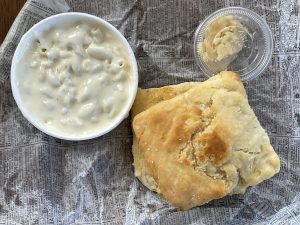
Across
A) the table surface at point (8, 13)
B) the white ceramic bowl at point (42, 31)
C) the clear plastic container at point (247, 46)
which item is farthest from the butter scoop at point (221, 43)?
the table surface at point (8, 13)

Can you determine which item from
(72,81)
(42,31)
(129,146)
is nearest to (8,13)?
(42,31)

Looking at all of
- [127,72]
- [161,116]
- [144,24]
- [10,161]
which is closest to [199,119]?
[161,116]

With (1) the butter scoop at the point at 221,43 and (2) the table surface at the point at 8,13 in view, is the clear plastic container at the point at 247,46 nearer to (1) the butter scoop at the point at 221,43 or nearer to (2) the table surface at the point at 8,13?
(1) the butter scoop at the point at 221,43

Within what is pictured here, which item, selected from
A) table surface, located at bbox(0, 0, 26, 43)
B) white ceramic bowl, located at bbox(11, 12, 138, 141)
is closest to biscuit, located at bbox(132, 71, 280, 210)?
white ceramic bowl, located at bbox(11, 12, 138, 141)

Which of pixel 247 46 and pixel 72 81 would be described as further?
pixel 247 46

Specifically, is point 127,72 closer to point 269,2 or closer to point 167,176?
point 167,176

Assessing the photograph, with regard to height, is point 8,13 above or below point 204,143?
above

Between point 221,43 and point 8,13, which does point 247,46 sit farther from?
point 8,13
